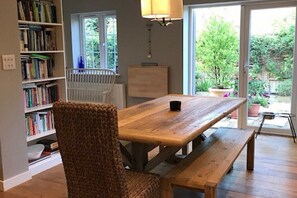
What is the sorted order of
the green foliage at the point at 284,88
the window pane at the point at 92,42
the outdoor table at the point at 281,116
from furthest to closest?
the window pane at the point at 92,42 → the green foliage at the point at 284,88 → the outdoor table at the point at 281,116

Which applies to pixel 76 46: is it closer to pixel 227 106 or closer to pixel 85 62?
pixel 85 62

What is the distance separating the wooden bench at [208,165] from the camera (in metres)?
2.03

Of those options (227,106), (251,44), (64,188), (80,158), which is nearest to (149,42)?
(251,44)

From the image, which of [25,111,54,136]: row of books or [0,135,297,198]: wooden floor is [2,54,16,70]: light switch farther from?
[0,135,297,198]: wooden floor

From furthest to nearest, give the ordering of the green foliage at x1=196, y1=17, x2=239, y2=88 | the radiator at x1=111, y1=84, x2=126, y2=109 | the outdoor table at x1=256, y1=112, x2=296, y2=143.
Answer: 1. the radiator at x1=111, y1=84, x2=126, y2=109
2. the green foliage at x1=196, y1=17, x2=239, y2=88
3. the outdoor table at x1=256, y1=112, x2=296, y2=143

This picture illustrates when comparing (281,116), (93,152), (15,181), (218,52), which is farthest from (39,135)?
(281,116)

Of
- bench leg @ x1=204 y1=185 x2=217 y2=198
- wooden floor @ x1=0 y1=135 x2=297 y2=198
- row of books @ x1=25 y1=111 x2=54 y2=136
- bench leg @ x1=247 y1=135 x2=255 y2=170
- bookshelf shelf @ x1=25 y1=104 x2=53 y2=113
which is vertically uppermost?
bookshelf shelf @ x1=25 y1=104 x2=53 y2=113

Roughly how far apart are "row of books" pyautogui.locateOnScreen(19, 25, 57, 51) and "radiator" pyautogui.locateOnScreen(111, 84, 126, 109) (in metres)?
1.92

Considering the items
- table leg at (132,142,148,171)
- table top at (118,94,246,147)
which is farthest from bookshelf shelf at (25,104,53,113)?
table leg at (132,142,148,171)

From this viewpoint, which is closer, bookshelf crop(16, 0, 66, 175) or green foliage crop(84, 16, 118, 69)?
bookshelf crop(16, 0, 66, 175)

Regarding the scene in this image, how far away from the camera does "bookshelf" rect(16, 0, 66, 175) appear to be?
324 centimetres

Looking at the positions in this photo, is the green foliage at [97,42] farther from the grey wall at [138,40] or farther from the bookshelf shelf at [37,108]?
the bookshelf shelf at [37,108]

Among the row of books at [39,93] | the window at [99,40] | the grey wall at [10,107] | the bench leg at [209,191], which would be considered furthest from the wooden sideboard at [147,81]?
the bench leg at [209,191]

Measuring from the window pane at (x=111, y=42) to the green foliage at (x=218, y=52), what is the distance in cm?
152
